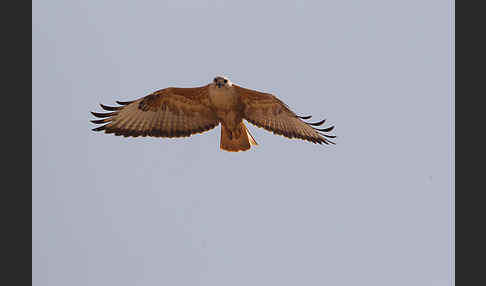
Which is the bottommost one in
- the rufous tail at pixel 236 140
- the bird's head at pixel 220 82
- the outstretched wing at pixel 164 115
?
the rufous tail at pixel 236 140

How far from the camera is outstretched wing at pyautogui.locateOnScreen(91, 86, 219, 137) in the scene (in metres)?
12.4

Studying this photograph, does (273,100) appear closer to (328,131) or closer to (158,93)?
(328,131)

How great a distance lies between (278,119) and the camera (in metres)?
12.7

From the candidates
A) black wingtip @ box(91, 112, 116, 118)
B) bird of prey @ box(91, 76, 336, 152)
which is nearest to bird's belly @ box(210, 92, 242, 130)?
bird of prey @ box(91, 76, 336, 152)

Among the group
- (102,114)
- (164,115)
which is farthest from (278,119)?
(102,114)

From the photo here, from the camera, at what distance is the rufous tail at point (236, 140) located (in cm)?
1247

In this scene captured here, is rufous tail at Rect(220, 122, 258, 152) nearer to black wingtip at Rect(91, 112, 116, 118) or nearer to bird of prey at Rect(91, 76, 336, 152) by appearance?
bird of prey at Rect(91, 76, 336, 152)

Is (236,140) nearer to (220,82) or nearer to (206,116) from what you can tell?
(206,116)

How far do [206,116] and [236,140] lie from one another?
0.64 m

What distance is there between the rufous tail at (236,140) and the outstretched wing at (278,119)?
0.29 metres

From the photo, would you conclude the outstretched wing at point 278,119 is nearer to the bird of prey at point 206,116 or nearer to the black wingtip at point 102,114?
the bird of prey at point 206,116

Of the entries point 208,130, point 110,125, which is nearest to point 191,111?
point 208,130

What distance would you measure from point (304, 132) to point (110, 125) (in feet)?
10.2

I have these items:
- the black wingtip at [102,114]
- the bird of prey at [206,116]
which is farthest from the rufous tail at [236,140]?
the black wingtip at [102,114]
